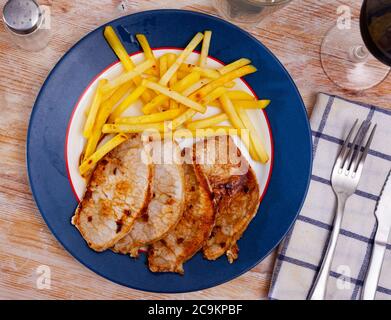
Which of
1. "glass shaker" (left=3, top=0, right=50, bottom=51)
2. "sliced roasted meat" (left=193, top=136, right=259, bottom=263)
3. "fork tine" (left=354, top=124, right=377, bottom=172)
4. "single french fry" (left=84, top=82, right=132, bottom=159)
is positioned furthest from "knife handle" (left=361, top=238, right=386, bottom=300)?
"glass shaker" (left=3, top=0, right=50, bottom=51)

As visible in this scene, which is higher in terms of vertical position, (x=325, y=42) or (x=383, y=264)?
(x=325, y=42)

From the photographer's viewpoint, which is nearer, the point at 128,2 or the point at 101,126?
the point at 101,126

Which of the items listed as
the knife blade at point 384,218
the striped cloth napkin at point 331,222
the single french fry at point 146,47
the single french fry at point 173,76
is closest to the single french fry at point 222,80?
the single french fry at point 173,76

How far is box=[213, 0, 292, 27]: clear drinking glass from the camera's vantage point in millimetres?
1643

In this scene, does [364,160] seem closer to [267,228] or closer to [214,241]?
[267,228]

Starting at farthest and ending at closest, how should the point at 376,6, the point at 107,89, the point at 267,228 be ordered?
the point at 267,228, the point at 107,89, the point at 376,6

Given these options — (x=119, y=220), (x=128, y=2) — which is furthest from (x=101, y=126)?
(x=128, y=2)

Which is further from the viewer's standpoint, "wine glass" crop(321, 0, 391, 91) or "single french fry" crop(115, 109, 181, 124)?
"wine glass" crop(321, 0, 391, 91)

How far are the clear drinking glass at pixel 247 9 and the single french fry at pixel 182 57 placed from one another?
5.4 inches

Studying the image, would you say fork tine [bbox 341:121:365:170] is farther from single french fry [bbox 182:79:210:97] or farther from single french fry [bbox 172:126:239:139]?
single french fry [bbox 182:79:210:97]

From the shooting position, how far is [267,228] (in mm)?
1871

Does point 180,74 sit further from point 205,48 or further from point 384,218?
point 384,218

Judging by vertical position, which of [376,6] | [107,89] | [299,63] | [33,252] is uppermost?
[376,6]

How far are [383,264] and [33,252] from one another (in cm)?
136
